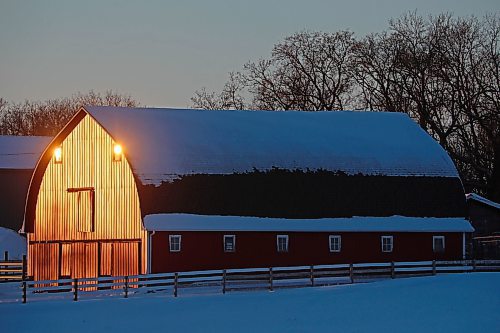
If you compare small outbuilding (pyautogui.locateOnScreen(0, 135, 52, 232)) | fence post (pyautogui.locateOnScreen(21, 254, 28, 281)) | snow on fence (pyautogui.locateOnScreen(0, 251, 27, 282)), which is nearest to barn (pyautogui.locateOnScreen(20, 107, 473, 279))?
fence post (pyautogui.locateOnScreen(21, 254, 28, 281))

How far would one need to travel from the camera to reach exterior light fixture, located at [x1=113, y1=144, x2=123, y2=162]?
160 feet

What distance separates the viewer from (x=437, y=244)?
53.4 metres

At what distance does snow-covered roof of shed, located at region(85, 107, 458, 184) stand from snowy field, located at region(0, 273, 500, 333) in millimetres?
8803

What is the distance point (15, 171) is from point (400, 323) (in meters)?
46.5

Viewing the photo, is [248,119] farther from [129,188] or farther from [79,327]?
[79,327]

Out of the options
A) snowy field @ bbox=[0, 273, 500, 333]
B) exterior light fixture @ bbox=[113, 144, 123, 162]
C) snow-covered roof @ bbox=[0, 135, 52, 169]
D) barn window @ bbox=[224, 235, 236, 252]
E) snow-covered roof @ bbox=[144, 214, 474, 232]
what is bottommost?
snowy field @ bbox=[0, 273, 500, 333]

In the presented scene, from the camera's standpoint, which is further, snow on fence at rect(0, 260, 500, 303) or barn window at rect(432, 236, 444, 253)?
barn window at rect(432, 236, 444, 253)

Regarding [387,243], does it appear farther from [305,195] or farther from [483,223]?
[483,223]

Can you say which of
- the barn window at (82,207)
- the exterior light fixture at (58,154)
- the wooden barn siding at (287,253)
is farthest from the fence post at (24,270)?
the wooden barn siding at (287,253)

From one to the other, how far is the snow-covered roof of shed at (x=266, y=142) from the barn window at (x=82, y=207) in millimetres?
3359

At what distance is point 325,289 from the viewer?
43625 mm

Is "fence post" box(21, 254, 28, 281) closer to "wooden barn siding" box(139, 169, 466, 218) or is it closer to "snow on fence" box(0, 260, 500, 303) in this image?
"snow on fence" box(0, 260, 500, 303)

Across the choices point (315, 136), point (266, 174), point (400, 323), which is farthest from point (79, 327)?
point (315, 136)

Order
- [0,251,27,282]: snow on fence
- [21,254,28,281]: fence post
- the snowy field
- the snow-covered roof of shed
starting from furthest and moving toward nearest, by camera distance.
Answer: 1. [0,251,27,282]: snow on fence
2. [21,254,28,281]: fence post
3. the snow-covered roof of shed
4. the snowy field
